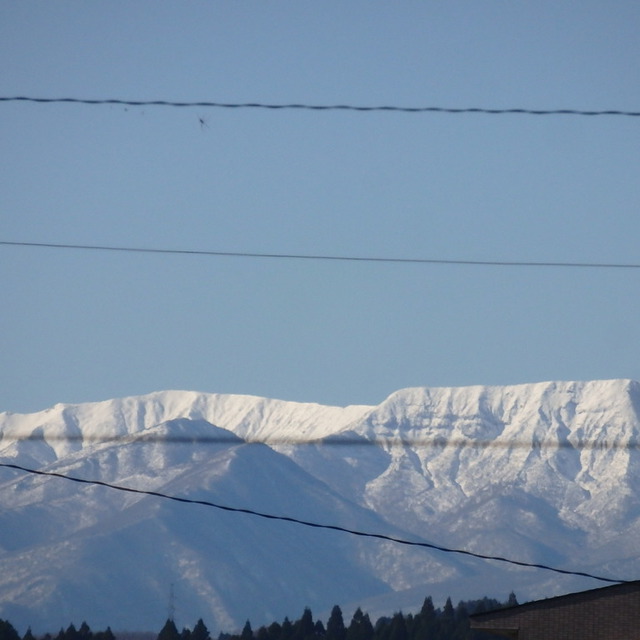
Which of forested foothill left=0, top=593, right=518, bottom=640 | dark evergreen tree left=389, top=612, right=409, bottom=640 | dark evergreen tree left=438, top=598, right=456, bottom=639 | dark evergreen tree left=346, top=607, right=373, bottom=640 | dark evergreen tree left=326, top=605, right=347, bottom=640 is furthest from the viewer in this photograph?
dark evergreen tree left=346, top=607, right=373, bottom=640

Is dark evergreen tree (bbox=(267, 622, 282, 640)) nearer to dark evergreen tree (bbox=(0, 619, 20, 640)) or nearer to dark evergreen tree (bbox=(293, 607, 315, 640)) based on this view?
dark evergreen tree (bbox=(293, 607, 315, 640))

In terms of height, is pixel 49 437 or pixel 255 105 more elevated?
pixel 255 105

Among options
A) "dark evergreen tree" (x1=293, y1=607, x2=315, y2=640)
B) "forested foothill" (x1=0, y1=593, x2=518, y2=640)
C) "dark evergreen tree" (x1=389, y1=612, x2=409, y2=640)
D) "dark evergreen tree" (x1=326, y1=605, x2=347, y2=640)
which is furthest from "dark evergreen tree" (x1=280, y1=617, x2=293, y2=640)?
"dark evergreen tree" (x1=389, y1=612, x2=409, y2=640)

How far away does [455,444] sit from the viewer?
19.1 metres

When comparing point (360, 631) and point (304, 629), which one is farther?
point (360, 631)

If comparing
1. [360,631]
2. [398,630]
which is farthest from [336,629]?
[398,630]

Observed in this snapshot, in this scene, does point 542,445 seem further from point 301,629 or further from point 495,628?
point 301,629

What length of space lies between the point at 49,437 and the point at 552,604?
2297 centimetres

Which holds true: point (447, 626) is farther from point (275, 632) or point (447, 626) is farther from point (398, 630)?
point (275, 632)

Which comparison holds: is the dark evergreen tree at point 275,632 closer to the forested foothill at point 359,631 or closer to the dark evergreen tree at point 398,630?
the forested foothill at point 359,631

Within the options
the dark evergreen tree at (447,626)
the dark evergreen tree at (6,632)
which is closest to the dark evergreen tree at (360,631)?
the dark evergreen tree at (447,626)

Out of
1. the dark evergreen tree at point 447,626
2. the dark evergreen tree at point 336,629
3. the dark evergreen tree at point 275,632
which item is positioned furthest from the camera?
the dark evergreen tree at point 336,629

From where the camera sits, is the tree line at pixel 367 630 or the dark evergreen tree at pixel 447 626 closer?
the dark evergreen tree at pixel 447 626

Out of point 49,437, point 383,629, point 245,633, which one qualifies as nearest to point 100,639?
point 245,633
